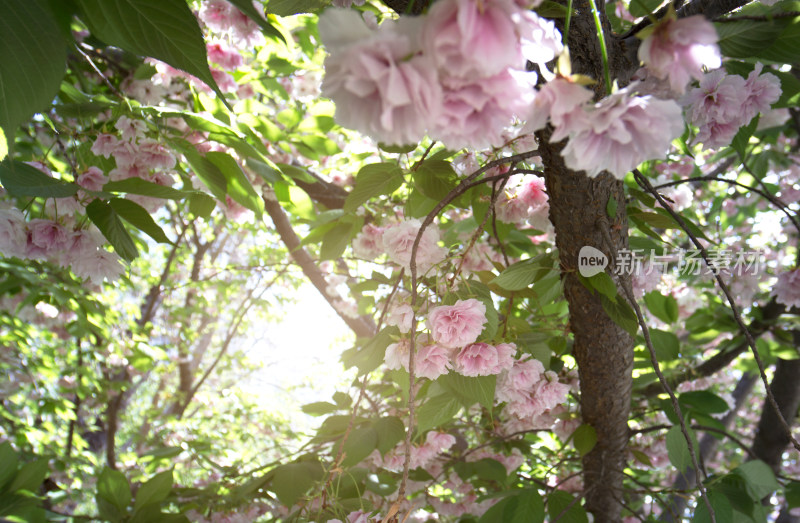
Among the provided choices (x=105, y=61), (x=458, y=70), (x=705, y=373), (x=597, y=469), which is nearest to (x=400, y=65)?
(x=458, y=70)

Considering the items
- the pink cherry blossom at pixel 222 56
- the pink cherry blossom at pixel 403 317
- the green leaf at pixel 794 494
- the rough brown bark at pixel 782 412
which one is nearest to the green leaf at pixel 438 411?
the pink cherry blossom at pixel 403 317

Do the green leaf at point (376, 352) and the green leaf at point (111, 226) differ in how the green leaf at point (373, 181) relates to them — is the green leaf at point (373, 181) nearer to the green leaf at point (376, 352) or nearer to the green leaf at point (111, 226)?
the green leaf at point (376, 352)

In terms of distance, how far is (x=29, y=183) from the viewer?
628 millimetres

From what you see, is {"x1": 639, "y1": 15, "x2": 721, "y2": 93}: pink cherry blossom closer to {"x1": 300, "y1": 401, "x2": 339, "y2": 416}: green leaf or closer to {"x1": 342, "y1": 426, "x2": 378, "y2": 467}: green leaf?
{"x1": 342, "y1": 426, "x2": 378, "y2": 467}: green leaf

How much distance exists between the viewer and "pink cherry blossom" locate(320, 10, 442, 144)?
0.28 m

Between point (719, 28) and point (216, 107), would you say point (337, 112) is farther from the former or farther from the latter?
point (216, 107)

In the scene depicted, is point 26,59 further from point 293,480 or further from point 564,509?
point 564,509

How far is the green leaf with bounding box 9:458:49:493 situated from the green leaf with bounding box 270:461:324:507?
→ 0.54 m

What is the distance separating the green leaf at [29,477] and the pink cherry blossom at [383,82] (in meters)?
1.25

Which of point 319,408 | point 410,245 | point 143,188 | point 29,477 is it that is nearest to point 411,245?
point 410,245

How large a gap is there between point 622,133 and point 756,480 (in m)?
1.07

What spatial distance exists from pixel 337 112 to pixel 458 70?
8 centimetres

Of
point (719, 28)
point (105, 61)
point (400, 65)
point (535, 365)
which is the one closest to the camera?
point (400, 65)

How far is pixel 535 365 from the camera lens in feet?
2.57
